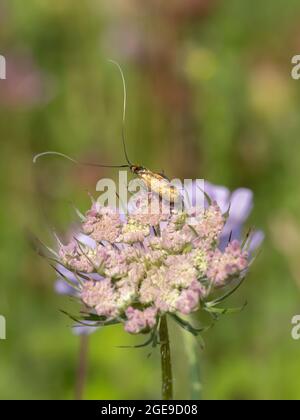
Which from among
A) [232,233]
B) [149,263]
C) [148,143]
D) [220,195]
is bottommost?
[149,263]

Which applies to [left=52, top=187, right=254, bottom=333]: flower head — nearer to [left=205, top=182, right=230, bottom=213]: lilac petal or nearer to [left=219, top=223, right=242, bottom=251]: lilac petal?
[left=219, top=223, right=242, bottom=251]: lilac petal

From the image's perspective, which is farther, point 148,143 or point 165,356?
point 148,143

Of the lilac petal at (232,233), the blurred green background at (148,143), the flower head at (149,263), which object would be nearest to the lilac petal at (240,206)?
the lilac petal at (232,233)

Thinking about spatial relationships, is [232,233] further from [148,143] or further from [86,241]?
[148,143]

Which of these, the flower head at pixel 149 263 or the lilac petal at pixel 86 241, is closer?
the flower head at pixel 149 263

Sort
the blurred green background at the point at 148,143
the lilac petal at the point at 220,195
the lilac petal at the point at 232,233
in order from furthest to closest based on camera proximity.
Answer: the blurred green background at the point at 148,143 → the lilac petal at the point at 220,195 → the lilac petal at the point at 232,233

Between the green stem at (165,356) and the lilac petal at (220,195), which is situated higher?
the lilac petal at (220,195)

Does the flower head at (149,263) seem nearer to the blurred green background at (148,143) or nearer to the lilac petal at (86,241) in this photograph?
the lilac petal at (86,241)

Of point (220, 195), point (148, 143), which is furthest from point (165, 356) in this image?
point (148, 143)

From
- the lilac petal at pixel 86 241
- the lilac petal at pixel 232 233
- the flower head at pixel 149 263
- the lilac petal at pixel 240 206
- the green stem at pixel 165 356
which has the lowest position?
the green stem at pixel 165 356

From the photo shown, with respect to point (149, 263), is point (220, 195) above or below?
above
